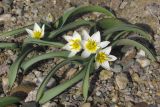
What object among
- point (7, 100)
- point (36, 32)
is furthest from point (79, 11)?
point (7, 100)

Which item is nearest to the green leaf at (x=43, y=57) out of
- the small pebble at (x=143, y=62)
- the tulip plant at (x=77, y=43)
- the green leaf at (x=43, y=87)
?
the tulip plant at (x=77, y=43)

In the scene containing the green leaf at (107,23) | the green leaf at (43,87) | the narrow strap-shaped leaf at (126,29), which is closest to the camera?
the green leaf at (43,87)

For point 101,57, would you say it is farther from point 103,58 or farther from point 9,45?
point 9,45

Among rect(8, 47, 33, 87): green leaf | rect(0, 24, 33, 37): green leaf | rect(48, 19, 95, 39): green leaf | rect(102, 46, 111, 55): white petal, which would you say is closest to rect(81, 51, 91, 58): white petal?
rect(102, 46, 111, 55): white petal

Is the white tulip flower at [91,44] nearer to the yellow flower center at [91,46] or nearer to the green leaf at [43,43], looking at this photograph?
the yellow flower center at [91,46]

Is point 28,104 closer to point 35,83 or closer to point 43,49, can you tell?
point 35,83

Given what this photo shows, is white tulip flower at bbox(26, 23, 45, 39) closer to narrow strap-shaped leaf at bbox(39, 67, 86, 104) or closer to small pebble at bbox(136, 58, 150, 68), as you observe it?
narrow strap-shaped leaf at bbox(39, 67, 86, 104)

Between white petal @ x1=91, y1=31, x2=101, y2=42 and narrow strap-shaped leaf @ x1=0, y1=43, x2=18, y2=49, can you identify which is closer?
white petal @ x1=91, y1=31, x2=101, y2=42

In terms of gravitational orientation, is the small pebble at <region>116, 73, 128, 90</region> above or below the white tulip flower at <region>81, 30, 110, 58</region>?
below
